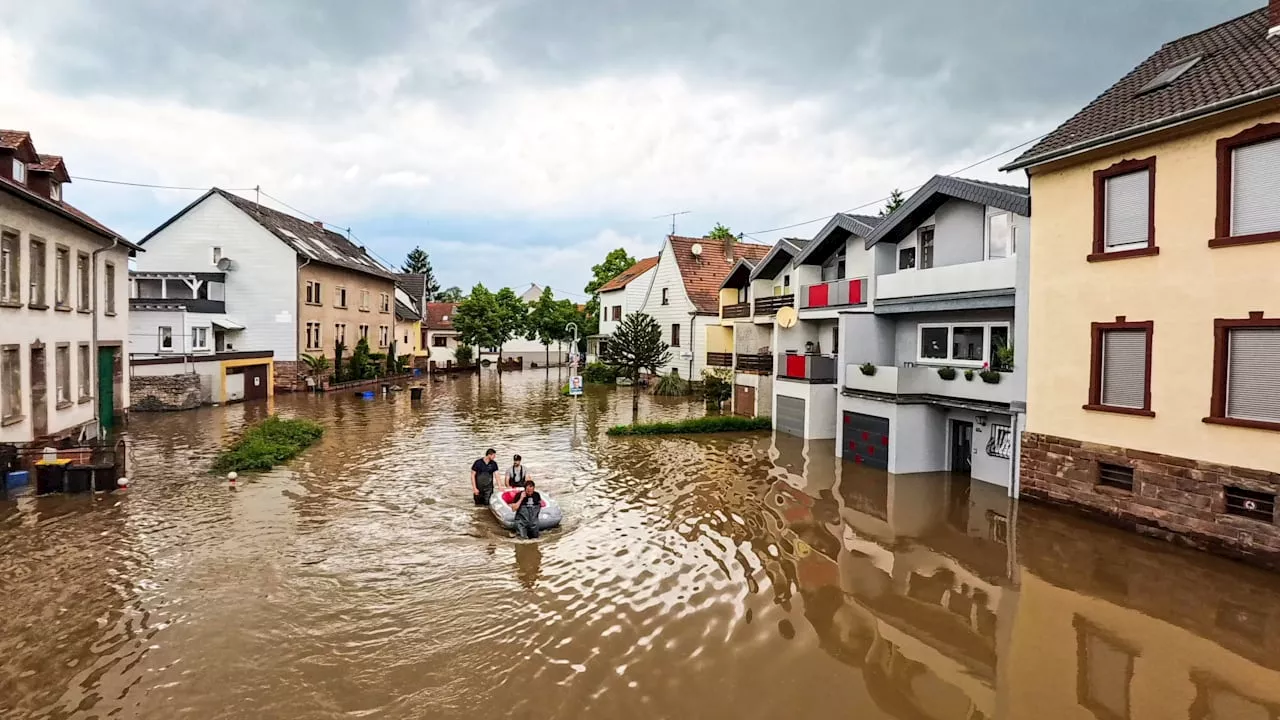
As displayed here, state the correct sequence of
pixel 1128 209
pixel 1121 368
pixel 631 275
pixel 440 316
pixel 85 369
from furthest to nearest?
pixel 440 316
pixel 631 275
pixel 85 369
pixel 1121 368
pixel 1128 209

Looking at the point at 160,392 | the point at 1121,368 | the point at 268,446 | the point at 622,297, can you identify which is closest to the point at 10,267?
the point at 268,446

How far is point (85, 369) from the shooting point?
21062 millimetres

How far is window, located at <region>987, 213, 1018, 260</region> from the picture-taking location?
53.5 ft

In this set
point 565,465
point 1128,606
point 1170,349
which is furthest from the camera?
point 565,465

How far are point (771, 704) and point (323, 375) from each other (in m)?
37.8

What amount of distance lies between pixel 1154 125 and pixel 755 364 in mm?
17144

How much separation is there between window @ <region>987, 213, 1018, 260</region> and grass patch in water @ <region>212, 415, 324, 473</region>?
19.0 m

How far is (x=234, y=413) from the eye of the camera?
1144 inches

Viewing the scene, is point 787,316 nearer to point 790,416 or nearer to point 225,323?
point 790,416

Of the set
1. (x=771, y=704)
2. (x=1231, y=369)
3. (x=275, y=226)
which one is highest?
(x=275, y=226)

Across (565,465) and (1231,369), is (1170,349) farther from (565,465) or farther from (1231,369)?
(565,465)

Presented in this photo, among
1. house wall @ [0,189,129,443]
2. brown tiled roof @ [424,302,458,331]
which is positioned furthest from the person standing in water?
Result: brown tiled roof @ [424,302,458,331]

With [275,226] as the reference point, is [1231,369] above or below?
below

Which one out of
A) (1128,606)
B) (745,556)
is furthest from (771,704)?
(1128,606)
